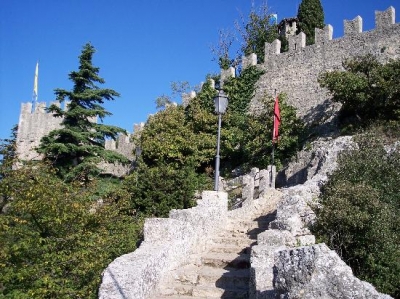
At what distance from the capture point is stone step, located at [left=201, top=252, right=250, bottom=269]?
23.7 feet

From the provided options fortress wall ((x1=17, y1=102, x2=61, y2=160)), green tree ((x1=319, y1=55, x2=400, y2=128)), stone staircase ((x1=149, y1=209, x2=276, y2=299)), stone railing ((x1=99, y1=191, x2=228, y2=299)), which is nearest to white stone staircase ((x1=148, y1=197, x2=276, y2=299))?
stone staircase ((x1=149, y1=209, x2=276, y2=299))

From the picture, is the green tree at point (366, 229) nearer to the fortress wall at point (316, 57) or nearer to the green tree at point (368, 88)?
the green tree at point (368, 88)

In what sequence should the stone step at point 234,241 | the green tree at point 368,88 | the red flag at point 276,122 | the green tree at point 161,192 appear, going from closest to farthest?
the stone step at point 234,241
the green tree at point 368,88
the green tree at point 161,192
the red flag at point 276,122

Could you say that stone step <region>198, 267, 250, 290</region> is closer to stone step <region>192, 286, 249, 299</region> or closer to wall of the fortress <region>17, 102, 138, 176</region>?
stone step <region>192, 286, 249, 299</region>

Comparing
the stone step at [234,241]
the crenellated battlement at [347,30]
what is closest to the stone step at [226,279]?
the stone step at [234,241]

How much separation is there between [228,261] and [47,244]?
4.35 meters

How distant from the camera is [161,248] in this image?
634 centimetres

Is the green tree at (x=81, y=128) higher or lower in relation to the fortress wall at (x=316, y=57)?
lower

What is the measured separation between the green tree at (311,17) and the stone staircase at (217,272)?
94.7 feet

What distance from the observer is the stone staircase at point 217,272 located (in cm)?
611

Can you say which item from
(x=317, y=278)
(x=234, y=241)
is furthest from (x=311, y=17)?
(x=317, y=278)

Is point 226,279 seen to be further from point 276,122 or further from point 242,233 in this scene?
point 276,122

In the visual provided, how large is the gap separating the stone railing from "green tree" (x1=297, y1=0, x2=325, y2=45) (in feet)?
92.9

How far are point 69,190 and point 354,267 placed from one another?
786 cm
